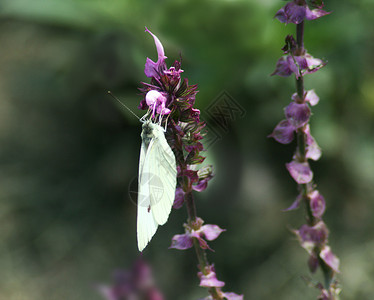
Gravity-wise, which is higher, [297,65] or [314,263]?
[297,65]

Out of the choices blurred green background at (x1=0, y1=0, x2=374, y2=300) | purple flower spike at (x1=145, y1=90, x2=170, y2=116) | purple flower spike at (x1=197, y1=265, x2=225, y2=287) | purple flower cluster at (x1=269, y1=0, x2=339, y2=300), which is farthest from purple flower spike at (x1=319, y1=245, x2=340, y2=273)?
blurred green background at (x1=0, y1=0, x2=374, y2=300)

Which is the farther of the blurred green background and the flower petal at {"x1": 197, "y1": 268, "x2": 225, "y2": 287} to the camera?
the blurred green background

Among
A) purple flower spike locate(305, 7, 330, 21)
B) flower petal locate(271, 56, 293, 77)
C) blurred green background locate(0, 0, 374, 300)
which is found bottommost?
blurred green background locate(0, 0, 374, 300)

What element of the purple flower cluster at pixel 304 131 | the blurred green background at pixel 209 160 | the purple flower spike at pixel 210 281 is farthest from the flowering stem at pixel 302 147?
the blurred green background at pixel 209 160

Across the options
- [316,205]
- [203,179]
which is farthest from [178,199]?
[316,205]

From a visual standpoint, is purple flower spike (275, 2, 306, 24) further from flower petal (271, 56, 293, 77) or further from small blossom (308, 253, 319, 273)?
small blossom (308, 253, 319, 273)

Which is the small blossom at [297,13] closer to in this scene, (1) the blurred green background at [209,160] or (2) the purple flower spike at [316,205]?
(2) the purple flower spike at [316,205]

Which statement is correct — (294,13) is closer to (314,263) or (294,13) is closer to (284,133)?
(284,133)
